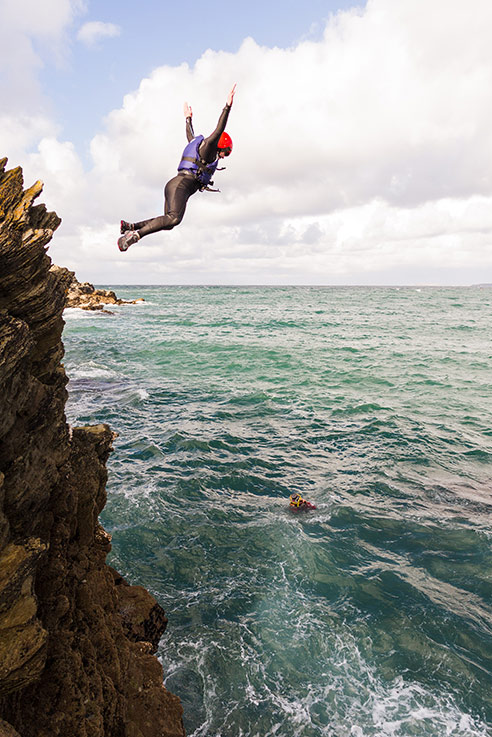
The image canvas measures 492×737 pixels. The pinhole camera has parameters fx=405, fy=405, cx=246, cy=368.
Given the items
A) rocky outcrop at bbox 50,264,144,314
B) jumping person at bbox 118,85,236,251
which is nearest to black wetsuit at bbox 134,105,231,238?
jumping person at bbox 118,85,236,251

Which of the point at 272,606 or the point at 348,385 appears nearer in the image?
the point at 272,606

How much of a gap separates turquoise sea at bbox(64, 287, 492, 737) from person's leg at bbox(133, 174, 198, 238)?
8.04m

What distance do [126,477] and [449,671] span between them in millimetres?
10760

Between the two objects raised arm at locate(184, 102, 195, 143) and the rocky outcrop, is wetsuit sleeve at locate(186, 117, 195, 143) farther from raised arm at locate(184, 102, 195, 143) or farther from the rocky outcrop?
the rocky outcrop

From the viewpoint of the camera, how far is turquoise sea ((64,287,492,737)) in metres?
7.17

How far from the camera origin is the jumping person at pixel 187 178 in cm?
782

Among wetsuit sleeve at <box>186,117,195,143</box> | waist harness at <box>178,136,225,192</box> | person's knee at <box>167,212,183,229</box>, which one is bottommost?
person's knee at <box>167,212,183,229</box>

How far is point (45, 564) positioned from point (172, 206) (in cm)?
642

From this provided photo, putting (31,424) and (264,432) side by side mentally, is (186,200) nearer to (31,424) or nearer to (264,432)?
(31,424)

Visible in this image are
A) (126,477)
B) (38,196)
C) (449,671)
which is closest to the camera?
(38,196)

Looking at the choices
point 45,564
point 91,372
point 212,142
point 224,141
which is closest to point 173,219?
point 212,142

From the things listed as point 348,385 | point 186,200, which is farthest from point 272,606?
point 348,385

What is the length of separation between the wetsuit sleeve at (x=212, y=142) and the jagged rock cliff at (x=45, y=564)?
13.0 ft

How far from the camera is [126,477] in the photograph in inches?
570
